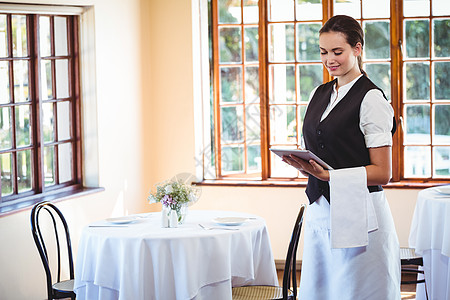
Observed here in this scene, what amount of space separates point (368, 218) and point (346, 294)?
0.29m

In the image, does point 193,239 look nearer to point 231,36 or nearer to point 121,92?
point 121,92

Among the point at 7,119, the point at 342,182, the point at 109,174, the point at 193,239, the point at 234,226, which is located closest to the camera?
the point at 342,182

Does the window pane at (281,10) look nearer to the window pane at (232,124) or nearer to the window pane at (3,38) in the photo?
the window pane at (232,124)

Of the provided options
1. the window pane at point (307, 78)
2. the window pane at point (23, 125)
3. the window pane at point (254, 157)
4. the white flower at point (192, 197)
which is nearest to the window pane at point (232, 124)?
the window pane at point (254, 157)

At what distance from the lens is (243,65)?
21.0 ft

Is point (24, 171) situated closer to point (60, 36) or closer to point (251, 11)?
point (60, 36)

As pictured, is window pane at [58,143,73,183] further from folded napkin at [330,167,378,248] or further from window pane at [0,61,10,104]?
folded napkin at [330,167,378,248]

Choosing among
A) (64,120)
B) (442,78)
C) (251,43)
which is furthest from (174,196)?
(442,78)

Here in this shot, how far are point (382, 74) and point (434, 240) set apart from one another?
6.94ft

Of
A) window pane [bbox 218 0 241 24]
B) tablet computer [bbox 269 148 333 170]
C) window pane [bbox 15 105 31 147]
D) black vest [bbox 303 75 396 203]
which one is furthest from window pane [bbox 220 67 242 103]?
tablet computer [bbox 269 148 333 170]

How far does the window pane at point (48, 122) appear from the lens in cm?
533

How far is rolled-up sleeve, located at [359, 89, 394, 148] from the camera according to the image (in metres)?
2.48

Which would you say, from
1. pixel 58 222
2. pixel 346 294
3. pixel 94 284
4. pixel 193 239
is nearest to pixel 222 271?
pixel 193 239

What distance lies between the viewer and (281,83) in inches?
249
